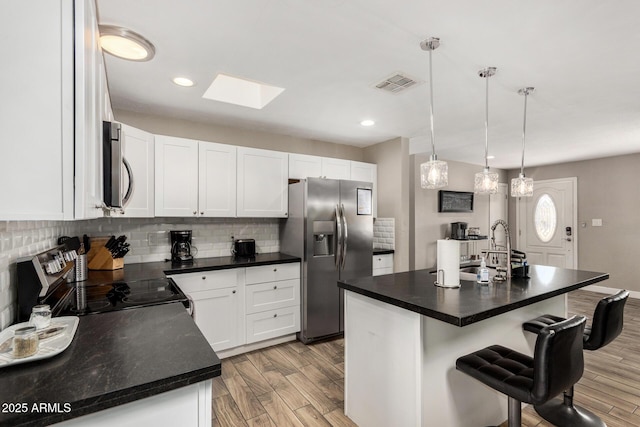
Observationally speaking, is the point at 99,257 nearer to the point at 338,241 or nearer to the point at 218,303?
the point at 218,303

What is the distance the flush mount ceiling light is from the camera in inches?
70.5

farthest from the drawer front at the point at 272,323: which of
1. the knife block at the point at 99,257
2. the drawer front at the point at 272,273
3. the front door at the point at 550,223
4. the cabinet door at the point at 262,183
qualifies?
the front door at the point at 550,223

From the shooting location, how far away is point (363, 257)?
374 cm

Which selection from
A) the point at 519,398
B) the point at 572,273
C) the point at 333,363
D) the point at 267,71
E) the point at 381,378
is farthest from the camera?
the point at 333,363

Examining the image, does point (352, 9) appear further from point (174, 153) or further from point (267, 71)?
point (174, 153)

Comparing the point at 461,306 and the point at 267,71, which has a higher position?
the point at 267,71

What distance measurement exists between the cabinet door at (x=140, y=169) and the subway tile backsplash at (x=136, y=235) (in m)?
0.40

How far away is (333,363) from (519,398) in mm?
1818

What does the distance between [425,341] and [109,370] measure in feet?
4.58

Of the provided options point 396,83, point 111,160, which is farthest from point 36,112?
point 396,83

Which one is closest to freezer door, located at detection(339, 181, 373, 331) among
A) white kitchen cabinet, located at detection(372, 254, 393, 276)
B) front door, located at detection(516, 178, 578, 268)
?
white kitchen cabinet, located at detection(372, 254, 393, 276)

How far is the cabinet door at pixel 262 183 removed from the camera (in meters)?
3.45

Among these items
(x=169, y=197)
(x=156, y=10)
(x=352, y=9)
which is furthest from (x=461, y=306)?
(x=169, y=197)

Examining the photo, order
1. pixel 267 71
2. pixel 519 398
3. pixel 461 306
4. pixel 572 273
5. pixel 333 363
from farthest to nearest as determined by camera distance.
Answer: pixel 333 363 → pixel 572 273 → pixel 267 71 → pixel 461 306 → pixel 519 398
